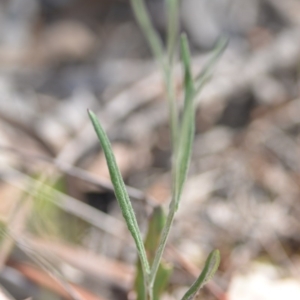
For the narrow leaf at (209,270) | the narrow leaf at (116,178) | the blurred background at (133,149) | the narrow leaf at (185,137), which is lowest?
the narrow leaf at (209,270)

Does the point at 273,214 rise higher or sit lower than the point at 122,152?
lower

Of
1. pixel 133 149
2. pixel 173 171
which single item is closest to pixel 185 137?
pixel 173 171

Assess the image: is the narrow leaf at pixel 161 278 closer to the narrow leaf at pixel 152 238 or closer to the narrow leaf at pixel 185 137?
the narrow leaf at pixel 152 238

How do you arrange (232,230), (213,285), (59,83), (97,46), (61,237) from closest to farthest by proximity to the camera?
(213,285)
(61,237)
(232,230)
(59,83)
(97,46)

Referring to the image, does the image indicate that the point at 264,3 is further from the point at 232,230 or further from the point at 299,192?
the point at 232,230

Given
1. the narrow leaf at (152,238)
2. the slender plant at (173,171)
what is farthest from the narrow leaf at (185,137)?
the narrow leaf at (152,238)

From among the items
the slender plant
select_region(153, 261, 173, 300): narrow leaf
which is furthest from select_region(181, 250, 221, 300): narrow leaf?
select_region(153, 261, 173, 300): narrow leaf

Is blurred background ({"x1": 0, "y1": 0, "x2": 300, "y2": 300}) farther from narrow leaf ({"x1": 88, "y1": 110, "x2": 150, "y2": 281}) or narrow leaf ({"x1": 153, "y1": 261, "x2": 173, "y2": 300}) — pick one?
narrow leaf ({"x1": 88, "y1": 110, "x2": 150, "y2": 281})

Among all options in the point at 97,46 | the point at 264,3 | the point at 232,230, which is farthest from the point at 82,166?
the point at 264,3
